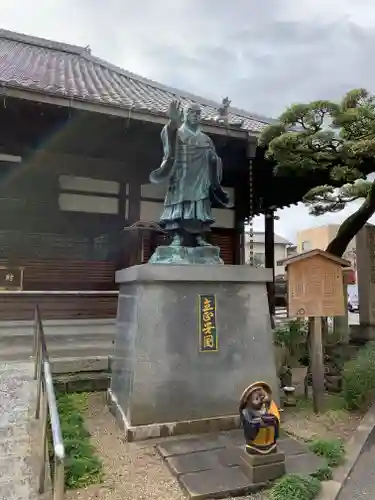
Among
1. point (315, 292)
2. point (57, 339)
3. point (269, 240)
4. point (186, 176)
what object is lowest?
point (57, 339)

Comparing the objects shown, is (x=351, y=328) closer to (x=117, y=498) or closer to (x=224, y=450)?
(x=224, y=450)

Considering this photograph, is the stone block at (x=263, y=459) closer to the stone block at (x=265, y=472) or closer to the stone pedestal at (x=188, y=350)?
the stone block at (x=265, y=472)

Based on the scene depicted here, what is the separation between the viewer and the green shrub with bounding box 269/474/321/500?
→ 3217mm

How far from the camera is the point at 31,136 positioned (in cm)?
786

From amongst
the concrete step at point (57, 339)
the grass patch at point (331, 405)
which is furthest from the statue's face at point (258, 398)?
the concrete step at point (57, 339)

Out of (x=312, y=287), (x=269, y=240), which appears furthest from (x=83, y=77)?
(x=312, y=287)

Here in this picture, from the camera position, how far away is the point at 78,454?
12.5 feet

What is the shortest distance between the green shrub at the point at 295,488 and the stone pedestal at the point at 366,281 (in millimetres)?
5712

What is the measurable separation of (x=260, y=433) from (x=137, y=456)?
1294 mm

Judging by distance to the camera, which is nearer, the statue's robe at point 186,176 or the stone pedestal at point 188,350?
the stone pedestal at point 188,350

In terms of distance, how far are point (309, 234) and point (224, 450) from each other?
41538 millimetres

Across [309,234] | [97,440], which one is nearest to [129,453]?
[97,440]

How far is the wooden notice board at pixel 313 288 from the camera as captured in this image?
18.7 ft

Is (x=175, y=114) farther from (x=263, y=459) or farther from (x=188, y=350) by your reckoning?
(x=263, y=459)
